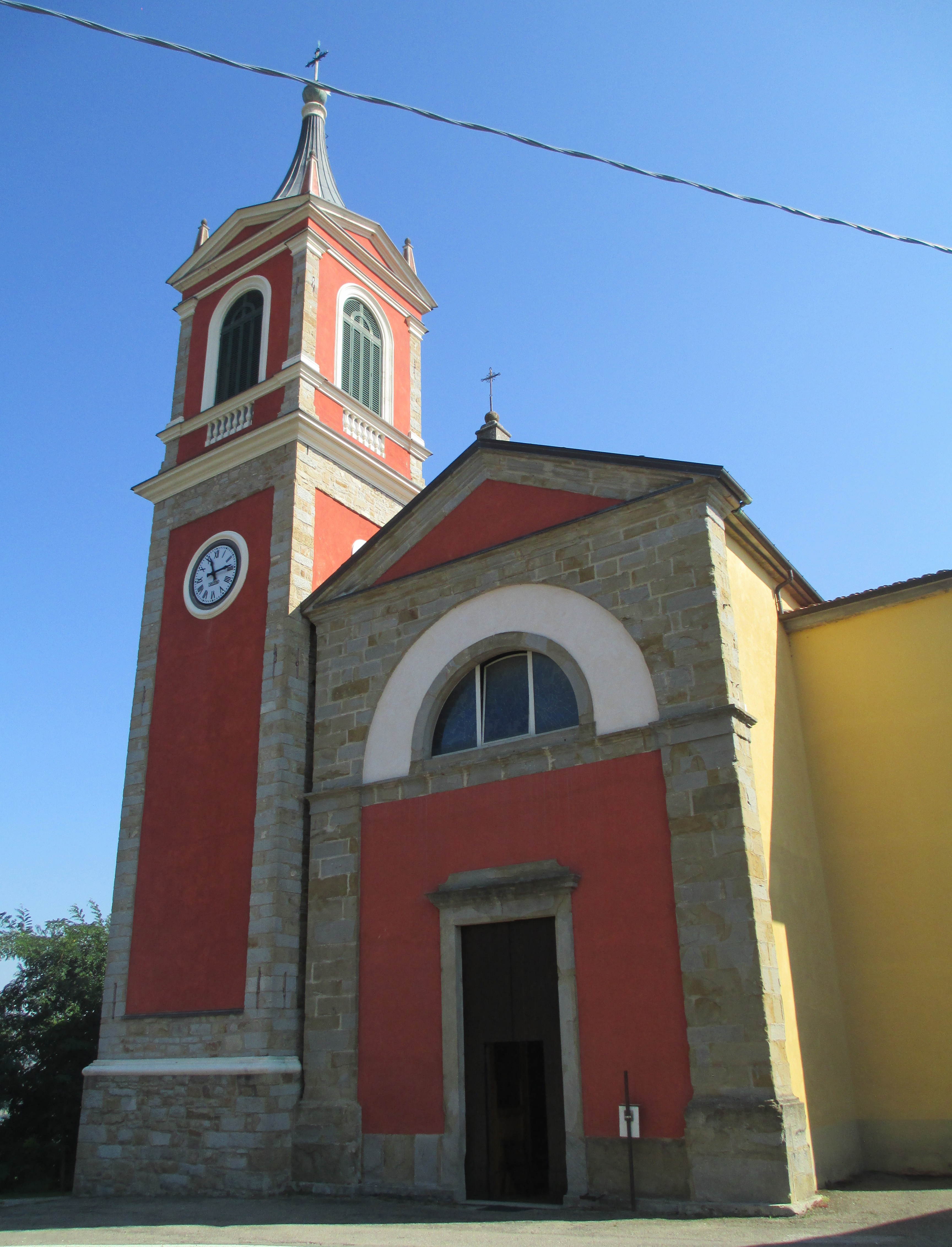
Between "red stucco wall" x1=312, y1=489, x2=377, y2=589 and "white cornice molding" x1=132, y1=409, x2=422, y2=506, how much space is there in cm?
72

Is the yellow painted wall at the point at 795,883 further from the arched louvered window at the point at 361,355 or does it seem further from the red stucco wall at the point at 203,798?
the arched louvered window at the point at 361,355

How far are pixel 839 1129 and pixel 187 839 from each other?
8595 millimetres

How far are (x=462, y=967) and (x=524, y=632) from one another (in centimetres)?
378

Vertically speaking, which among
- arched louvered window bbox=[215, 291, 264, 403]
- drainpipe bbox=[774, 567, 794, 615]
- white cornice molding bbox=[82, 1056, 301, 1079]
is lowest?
white cornice molding bbox=[82, 1056, 301, 1079]

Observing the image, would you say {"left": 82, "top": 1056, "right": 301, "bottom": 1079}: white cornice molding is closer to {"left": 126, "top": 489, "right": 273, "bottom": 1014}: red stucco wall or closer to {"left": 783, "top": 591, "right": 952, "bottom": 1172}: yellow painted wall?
{"left": 126, "top": 489, "right": 273, "bottom": 1014}: red stucco wall

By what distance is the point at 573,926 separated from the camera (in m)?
10.1

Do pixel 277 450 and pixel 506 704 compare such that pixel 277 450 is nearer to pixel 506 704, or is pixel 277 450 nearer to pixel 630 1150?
pixel 506 704

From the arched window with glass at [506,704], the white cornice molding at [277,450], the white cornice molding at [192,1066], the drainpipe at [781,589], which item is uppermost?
the white cornice molding at [277,450]

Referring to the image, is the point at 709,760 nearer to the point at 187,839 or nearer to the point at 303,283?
the point at 187,839

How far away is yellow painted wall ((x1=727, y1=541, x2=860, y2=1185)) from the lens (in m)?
9.44

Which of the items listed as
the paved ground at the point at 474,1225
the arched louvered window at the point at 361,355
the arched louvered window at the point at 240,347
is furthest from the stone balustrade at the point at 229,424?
the paved ground at the point at 474,1225

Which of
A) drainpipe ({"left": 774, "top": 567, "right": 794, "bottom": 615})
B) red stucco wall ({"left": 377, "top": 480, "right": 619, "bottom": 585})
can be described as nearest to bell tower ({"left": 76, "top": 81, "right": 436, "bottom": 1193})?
red stucco wall ({"left": 377, "top": 480, "right": 619, "bottom": 585})

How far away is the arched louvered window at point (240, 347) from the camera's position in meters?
16.7

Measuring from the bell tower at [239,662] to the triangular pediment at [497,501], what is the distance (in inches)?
60.5
